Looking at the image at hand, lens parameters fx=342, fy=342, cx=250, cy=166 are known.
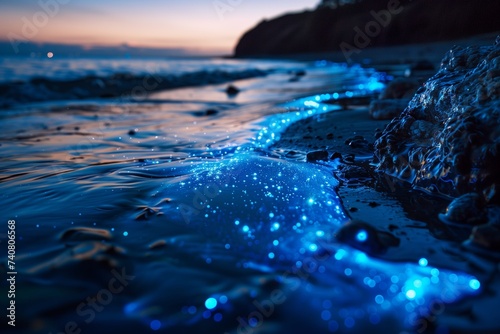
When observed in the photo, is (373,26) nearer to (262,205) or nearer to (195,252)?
(262,205)

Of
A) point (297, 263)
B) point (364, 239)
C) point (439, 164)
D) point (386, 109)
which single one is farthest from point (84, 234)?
point (386, 109)

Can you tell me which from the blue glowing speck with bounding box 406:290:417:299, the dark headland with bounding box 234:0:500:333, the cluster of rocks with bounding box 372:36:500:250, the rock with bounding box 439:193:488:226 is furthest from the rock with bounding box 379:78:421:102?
the blue glowing speck with bounding box 406:290:417:299

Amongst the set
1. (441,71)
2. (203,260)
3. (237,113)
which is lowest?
(237,113)

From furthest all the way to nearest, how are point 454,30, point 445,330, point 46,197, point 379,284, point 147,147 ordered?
point 454,30
point 147,147
point 46,197
point 379,284
point 445,330

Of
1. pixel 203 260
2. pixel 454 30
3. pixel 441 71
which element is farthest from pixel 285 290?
pixel 454 30

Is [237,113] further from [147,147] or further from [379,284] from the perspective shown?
[379,284]

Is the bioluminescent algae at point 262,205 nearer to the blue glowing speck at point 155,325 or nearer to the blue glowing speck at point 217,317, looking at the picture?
the blue glowing speck at point 217,317

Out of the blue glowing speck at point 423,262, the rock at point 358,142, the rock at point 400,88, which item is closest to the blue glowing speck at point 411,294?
the blue glowing speck at point 423,262
